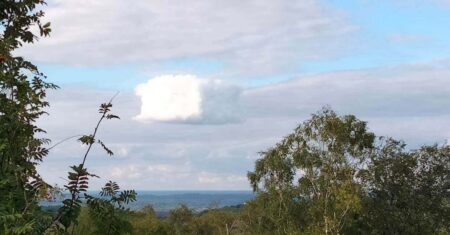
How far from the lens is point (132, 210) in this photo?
3.18 metres

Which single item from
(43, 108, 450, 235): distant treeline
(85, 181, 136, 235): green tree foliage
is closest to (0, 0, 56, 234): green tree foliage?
(85, 181, 136, 235): green tree foliage

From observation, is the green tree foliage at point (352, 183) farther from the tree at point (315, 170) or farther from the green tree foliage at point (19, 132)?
the green tree foliage at point (19, 132)

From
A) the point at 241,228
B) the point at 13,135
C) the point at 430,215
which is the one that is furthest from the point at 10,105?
the point at 241,228

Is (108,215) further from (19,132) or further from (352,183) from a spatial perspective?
(352,183)

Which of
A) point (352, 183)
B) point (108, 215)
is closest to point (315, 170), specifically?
point (352, 183)

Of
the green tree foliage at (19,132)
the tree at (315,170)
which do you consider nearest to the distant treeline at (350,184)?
the tree at (315,170)

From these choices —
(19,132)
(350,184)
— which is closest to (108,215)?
(19,132)

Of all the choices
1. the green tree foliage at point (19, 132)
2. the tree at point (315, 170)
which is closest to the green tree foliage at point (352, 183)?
the tree at point (315, 170)

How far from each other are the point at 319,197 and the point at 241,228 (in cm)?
1132

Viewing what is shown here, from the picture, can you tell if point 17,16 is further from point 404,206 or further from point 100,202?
point 404,206

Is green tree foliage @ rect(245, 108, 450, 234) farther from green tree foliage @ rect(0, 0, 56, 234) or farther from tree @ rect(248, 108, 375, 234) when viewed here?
green tree foliage @ rect(0, 0, 56, 234)

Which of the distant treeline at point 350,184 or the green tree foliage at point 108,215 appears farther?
the distant treeline at point 350,184

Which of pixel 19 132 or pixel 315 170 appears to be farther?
pixel 315 170

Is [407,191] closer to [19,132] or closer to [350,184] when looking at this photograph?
[350,184]
